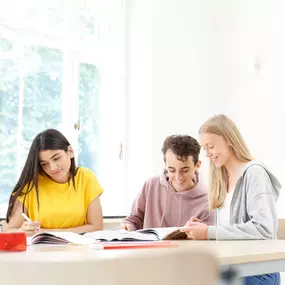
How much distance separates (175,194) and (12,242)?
1.24m

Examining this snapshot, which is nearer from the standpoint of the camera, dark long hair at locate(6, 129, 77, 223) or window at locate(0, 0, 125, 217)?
dark long hair at locate(6, 129, 77, 223)

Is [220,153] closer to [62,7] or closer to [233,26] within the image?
[62,7]

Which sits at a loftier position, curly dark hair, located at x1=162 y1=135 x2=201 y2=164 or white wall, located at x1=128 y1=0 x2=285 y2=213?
white wall, located at x1=128 y1=0 x2=285 y2=213

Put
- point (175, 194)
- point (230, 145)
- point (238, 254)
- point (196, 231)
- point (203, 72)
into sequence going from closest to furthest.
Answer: point (238, 254), point (196, 231), point (230, 145), point (175, 194), point (203, 72)

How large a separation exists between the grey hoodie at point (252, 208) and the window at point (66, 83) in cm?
192

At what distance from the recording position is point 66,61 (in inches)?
170

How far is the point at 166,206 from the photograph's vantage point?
9.46 ft

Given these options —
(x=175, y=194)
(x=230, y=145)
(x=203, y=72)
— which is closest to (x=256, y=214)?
(x=230, y=145)

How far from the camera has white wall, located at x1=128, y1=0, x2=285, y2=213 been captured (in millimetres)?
4527

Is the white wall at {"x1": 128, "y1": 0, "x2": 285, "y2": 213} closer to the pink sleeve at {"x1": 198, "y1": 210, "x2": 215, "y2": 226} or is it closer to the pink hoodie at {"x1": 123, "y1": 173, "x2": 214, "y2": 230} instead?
the pink hoodie at {"x1": 123, "y1": 173, "x2": 214, "y2": 230}

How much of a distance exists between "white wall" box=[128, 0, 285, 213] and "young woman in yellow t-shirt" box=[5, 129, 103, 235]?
1.55 m

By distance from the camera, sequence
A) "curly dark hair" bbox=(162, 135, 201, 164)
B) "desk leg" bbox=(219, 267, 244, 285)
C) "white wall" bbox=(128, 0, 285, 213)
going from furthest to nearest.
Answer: "white wall" bbox=(128, 0, 285, 213) → "curly dark hair" bbox=(162, 135, 201, 164) → "desk leg" bbox=(219, 267, 244, 285)

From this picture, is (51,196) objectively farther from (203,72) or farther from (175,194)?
(203,72)

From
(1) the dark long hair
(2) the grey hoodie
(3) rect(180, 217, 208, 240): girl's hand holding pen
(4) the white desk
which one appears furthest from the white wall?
(4) the white desk
